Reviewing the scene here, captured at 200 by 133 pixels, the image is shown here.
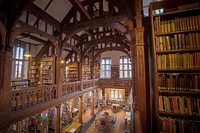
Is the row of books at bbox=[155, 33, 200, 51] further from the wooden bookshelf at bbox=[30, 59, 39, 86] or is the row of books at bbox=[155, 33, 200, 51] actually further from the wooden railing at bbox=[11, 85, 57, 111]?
the wooden bookshelf at bbox=[30, 59, 39, 86]

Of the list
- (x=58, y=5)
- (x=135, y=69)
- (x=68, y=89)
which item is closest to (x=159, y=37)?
(x=135, y=69)

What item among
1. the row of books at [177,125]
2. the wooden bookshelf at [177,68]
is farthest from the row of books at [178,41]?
the row of books at [177,125]

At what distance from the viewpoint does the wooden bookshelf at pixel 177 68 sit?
1.71 m

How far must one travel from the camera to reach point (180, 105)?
175 cm

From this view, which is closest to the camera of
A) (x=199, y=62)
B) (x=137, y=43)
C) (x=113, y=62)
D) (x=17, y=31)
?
(x=199, y=62)

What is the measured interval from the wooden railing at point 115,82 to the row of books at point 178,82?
8.50 metres

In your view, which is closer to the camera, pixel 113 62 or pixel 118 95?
pixel 118 95

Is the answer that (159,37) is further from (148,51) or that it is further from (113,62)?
(113,62)

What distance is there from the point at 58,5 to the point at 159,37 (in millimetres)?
4874

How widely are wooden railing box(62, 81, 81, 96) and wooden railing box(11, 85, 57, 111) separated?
28.7 inches

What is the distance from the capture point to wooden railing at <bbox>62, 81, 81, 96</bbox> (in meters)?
6.02

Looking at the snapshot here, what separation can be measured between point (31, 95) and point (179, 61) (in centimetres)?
510

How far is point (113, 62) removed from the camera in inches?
518

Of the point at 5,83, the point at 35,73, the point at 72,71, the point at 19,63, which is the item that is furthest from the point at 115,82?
the point at 5,83
